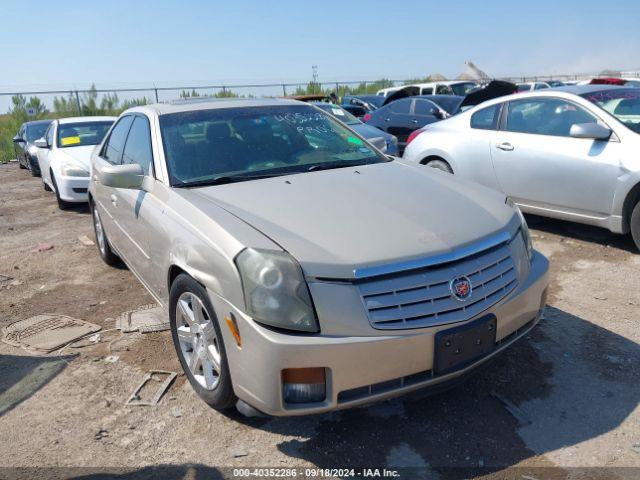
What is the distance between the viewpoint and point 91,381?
349 centimetres

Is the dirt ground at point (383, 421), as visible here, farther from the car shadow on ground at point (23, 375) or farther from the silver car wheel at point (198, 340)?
the silver car wheel at point (198, 340)

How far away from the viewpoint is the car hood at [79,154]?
343 inches

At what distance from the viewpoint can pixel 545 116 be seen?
5.86 m

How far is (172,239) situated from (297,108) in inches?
68.9

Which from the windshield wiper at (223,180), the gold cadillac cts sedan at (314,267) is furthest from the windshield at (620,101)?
the windshield wiper at (223,180)

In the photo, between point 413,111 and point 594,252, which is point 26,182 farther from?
point 594,252

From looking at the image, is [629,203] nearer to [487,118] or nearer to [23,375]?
[487,118]

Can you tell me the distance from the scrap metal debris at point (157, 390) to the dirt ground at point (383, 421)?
50mm

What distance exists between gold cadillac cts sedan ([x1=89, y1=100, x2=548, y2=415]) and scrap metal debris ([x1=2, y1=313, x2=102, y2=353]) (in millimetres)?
792

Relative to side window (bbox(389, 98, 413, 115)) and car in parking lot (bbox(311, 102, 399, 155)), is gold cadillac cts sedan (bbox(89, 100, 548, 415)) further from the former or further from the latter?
side window (bbox(389, 98, 413, 115))

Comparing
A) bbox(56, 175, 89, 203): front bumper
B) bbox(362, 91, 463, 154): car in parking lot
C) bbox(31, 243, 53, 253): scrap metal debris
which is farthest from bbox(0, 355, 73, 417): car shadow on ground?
bbox(362, 91, 463, 154): car in parking lot

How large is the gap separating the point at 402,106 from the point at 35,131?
9.89 metres

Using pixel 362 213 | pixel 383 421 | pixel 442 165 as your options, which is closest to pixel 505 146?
pixel 442 165

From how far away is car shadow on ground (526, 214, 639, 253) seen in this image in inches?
220
